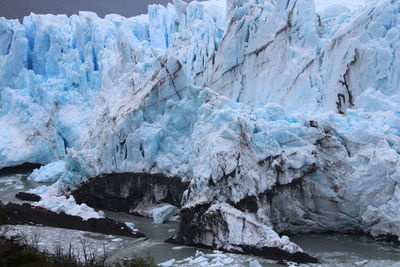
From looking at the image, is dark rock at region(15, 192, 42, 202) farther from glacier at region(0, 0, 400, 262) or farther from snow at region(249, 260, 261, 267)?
snow at region(249, 260, 261, 267)

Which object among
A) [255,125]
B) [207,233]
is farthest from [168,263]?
[255,125]

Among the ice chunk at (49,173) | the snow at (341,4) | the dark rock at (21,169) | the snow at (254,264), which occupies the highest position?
the snow at (341,4)

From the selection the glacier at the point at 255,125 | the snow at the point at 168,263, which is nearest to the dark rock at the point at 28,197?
the glacier at the point at 255,125

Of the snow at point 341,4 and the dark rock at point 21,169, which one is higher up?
the snow at point 341,4

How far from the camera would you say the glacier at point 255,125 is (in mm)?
11289

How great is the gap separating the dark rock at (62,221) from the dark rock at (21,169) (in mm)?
8748

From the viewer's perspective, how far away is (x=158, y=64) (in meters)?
15.8

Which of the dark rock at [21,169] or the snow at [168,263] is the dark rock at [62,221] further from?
the dark rock at [21,169]

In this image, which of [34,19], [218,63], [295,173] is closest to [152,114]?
[218,63]

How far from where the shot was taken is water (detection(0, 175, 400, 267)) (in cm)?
984

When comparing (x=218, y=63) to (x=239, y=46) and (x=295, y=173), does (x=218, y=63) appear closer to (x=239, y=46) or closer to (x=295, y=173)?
(x=239, y=46)

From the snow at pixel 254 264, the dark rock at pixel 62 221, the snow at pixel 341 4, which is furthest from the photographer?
the snow at pixel 341 4

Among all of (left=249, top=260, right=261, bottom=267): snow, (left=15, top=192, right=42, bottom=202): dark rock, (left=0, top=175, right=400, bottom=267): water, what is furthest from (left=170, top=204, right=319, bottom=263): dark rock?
(left=15, top=192, right=42, bottom=202): dark rock

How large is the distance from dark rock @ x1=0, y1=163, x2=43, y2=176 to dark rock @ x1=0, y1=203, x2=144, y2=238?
875 centimetres
